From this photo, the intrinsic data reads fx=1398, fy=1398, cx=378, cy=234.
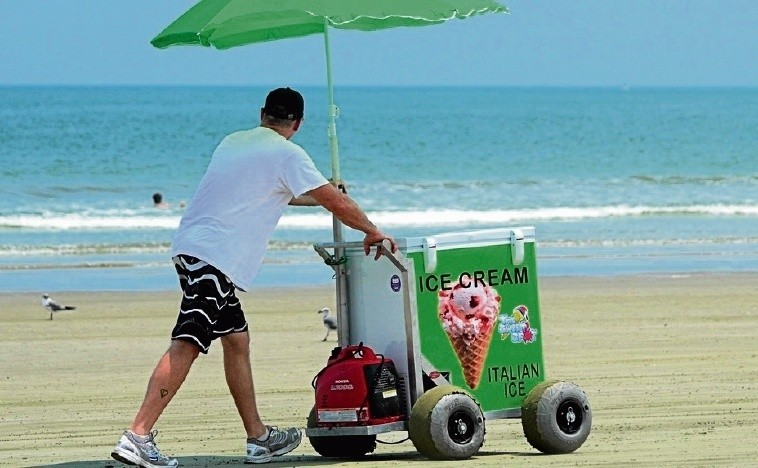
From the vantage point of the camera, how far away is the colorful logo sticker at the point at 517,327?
5848mm

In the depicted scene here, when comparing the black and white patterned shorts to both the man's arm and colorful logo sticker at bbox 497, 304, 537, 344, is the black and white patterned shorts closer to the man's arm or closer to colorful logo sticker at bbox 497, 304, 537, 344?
the man's arm

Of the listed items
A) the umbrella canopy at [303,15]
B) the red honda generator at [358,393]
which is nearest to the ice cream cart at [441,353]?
the red honda generator at [358,393]

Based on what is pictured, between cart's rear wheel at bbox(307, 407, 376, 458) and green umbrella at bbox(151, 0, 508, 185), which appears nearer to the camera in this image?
green umbrella at bbox(151, 0, 508, 185)

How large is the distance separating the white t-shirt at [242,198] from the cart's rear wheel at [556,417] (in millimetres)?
1306

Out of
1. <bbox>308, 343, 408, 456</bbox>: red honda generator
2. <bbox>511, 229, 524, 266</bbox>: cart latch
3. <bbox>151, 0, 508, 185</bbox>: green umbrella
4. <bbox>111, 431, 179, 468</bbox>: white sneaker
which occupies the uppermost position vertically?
<bbox>151, 0, 508, 185</bbox>: green umbrella

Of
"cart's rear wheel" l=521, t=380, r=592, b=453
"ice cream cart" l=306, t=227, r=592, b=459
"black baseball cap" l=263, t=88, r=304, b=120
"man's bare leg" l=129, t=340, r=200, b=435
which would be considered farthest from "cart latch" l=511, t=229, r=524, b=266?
"man's bare leg" l=129, t=340, r=200, b=435

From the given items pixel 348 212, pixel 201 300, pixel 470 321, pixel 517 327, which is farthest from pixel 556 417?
pixel 201 300

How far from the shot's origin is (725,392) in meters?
7.75

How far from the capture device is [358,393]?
5.55 meters

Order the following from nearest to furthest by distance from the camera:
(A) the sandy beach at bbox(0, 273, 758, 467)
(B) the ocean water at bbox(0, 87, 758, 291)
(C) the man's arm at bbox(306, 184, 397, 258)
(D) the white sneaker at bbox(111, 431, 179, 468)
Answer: (D) the white sneaker at bbox(111, 431, 179, 468), (C) the man's arm at bbox(306, 184, 397, 258), (A) the sandy beach at bbox(0, 273, 758, 467), (B) the ocean water at bbox(0, 87, 758, 291)

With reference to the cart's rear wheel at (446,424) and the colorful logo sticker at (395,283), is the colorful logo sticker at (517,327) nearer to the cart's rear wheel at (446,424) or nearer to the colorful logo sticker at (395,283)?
the cart's rear wheel at (446,424)

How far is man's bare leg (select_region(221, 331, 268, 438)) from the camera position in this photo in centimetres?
564

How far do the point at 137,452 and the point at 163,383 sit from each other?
283 millimetres

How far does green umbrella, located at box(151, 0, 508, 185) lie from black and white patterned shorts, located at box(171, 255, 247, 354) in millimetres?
698
